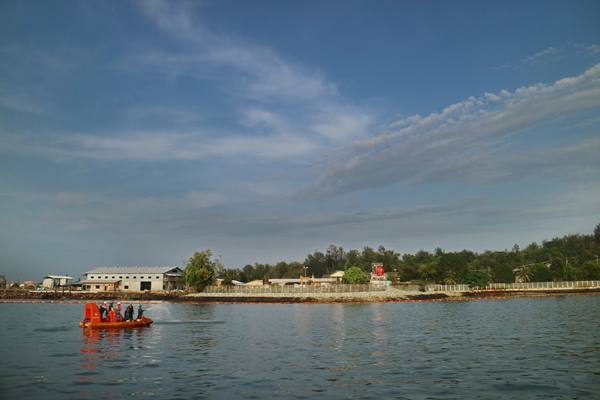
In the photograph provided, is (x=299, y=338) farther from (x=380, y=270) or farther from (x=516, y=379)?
(x=380, y=270)

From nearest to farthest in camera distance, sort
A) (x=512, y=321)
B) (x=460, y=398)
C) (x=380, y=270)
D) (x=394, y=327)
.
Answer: (x=460, y=398) → (x=394, y=327) → (x=512, y=321) → (x=380, y=270)

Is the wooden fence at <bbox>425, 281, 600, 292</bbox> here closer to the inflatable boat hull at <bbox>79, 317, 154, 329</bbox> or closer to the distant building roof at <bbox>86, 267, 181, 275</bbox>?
the distant building roof at <bbox>86, 267, 181, 275</bbox>

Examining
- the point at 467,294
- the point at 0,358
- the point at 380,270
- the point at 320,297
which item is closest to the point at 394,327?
the point at 0,358

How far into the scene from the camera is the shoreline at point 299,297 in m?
130

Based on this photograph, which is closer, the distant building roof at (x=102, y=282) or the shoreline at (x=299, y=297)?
the shoreline at (x=299, y=297)

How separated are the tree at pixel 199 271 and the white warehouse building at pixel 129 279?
21794mm

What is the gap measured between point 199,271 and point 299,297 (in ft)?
119

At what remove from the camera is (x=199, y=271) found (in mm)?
150125

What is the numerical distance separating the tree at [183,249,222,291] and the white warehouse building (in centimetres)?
2179

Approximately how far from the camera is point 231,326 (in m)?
59.4

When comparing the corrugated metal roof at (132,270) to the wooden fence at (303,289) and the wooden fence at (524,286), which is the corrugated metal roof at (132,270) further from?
the wooden fence at (524,286)

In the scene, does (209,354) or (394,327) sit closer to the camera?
(209,354)

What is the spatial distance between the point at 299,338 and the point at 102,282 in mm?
144362

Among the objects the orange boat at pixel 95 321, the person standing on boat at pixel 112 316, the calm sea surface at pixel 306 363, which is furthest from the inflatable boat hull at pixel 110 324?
the calm sea surface at pixel 306 363
